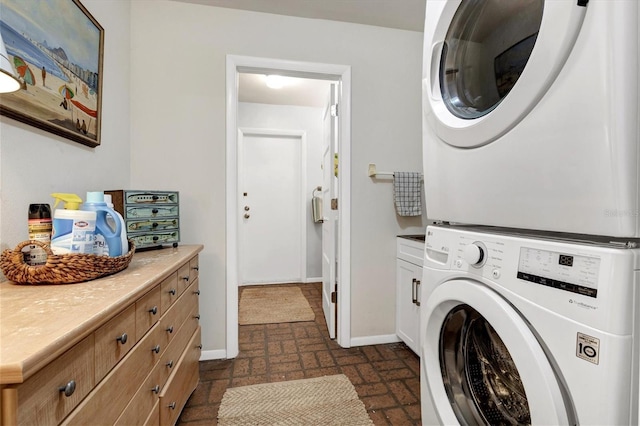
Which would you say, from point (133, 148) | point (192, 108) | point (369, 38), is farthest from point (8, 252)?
point (369, 38)

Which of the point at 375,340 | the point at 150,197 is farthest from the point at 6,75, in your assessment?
the point at 375,340

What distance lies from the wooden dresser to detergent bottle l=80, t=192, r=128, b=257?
9cm

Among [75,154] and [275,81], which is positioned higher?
[275,81]

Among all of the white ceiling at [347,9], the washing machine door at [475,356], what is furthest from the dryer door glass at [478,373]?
the white ceiling at [347,9]

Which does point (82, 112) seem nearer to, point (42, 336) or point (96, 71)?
point (96, 71)

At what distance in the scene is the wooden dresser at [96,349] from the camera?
1.53 feet

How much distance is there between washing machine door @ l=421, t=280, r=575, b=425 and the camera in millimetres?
666

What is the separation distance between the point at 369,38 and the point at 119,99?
5.52ft

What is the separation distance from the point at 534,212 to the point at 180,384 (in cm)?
147

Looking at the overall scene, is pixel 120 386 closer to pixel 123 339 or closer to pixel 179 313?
pixel 123 339

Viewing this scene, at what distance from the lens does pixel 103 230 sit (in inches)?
37.6

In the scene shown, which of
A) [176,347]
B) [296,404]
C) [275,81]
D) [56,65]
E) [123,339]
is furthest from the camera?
[275,81]

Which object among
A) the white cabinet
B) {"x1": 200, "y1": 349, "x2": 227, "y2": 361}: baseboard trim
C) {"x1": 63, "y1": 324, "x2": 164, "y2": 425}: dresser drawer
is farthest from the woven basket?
the white cabinet

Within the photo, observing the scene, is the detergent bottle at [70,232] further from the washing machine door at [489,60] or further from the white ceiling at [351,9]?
the white ceiling at [351,9]
